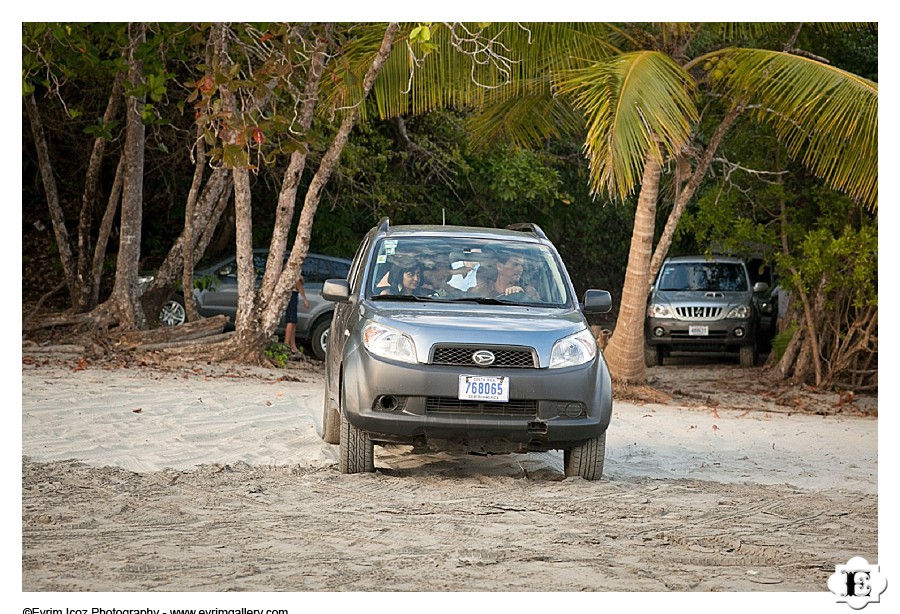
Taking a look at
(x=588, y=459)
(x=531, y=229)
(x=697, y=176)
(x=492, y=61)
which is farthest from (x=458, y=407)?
(x=697, y=176)

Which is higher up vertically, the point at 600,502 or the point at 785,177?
the point at 785,177

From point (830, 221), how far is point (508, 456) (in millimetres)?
8671

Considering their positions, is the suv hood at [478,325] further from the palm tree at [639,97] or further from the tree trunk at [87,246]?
the tree trunk at [87,246]

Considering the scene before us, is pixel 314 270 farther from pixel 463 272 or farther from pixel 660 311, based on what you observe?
pixel 463 272

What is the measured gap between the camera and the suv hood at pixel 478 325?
801 cm

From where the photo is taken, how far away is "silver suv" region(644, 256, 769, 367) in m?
19.8

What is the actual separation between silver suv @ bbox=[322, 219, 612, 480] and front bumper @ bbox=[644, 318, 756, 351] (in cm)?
1131

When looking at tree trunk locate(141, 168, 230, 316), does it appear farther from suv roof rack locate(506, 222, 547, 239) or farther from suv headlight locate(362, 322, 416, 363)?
suv headlight locate(362, 322, 416, 363)

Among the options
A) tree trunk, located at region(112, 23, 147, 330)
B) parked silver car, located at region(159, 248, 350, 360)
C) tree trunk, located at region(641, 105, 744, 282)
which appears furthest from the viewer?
parked silver car, located at region(159, 248, 350, 360)

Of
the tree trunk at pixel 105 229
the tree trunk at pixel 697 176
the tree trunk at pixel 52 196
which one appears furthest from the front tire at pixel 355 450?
the tree trunk at pixel 52 196

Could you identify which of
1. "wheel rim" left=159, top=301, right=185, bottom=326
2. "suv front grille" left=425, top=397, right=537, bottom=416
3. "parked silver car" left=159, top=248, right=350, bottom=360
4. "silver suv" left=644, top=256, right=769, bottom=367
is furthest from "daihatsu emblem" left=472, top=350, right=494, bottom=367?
"silver suv" left=644, top=256, right=769, bottom=367
